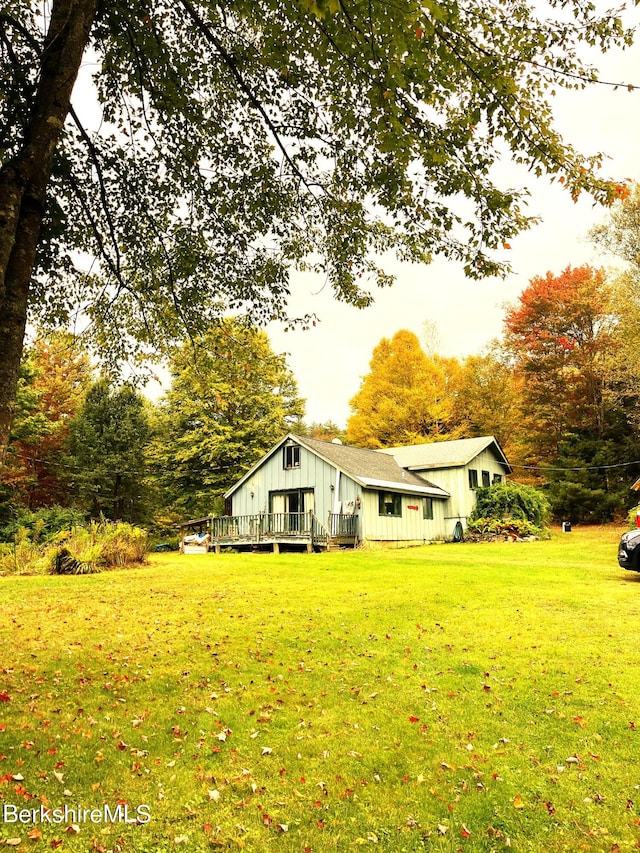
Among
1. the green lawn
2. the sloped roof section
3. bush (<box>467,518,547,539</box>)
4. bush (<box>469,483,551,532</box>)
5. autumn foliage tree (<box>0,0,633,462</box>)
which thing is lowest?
the green lawn

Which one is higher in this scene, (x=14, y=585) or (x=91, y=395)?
(x=91, y=395)

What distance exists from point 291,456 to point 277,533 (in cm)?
391

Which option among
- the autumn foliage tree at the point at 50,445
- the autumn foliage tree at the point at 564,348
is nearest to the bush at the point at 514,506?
the autumn foliage tree at the point at 564,348

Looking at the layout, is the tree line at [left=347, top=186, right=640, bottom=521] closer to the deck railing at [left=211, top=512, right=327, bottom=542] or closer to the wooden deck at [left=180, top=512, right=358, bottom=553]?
the wooden deck at [left=180, top=512, right=358, bottom=553]

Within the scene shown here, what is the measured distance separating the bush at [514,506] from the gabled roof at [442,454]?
2318 mm

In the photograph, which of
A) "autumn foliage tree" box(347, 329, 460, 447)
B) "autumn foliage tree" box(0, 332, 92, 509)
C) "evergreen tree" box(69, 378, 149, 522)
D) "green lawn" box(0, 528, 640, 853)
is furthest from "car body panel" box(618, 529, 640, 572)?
"evergreen tree" box(69, 378, 149, 522)

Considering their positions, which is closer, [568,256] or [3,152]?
[3,152]

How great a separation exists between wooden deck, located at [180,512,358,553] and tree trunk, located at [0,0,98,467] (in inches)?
703

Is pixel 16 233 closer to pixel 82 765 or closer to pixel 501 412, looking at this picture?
pixel 82 765

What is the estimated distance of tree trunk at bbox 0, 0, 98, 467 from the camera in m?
3.78

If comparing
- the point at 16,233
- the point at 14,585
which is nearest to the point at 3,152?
the point at 16,233

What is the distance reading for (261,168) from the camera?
24.6 ft

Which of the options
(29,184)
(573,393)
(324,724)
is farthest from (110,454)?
(324,724)

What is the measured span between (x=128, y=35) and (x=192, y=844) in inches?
332
